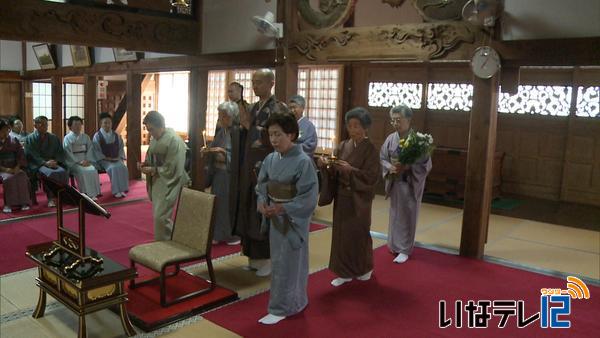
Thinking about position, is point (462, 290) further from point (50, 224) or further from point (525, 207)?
point (50, 224)

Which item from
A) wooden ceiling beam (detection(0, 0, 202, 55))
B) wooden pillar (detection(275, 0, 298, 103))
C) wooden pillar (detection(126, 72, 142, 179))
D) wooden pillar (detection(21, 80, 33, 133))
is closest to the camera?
wooden ceiling beam (detection(0, 0, 202, 55))

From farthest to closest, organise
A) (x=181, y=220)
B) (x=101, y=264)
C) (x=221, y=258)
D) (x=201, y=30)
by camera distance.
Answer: (x=201, y=30) < (x=221, y=258) < (x=181, y=220) < (x=101, y=264)

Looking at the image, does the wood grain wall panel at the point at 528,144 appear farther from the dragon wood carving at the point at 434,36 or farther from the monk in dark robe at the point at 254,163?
the monk in dark robe at the point at 254,163

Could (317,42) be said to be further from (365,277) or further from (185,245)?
(185,245)

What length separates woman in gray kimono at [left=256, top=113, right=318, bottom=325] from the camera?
3.98m

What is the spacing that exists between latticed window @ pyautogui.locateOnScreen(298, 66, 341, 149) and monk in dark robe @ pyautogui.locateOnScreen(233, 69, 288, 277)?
5.88 m

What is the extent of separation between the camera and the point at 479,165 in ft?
19.6

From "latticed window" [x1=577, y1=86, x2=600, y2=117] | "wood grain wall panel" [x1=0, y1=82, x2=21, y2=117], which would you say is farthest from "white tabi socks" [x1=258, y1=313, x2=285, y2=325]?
"wood grain wall panel" [x1=0, y1=82, x2=21, y2=117]

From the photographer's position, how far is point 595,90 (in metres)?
8.82

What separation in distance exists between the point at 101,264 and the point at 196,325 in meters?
0.91

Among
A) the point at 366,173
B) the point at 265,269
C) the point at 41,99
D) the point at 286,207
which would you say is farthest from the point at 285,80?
the point at 41,99

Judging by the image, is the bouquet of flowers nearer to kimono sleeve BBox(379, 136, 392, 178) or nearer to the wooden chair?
kimono sleeve BBox(379, 136, 392, 178)

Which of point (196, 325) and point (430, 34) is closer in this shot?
point (196, 325)

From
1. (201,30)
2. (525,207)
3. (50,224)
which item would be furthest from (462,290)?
(201,30)
